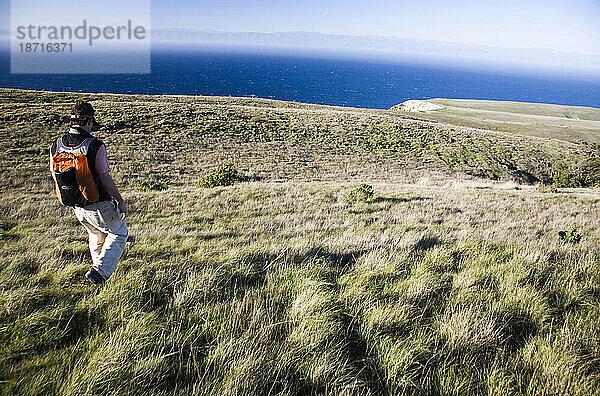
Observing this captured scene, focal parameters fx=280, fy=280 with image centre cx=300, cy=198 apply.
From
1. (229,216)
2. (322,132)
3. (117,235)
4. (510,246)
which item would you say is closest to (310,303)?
(117,235)

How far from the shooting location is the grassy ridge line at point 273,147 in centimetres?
2286

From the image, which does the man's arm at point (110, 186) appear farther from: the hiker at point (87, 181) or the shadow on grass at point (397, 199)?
the shadow on grass at point (397, 199)

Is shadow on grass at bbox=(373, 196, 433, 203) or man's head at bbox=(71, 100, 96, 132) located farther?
shadow on grass at bbox=(373, 196, 433, 203)

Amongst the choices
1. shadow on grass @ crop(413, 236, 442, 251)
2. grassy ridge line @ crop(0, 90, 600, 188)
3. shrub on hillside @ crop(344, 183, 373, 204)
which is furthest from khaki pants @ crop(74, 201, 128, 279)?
grassy ridge line @ crop(0, 90, 600, 188)

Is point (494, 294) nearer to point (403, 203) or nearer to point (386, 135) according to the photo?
point (403, 203)

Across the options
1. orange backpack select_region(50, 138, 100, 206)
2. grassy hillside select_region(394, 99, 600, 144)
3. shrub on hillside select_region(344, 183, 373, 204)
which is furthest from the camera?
grassy hillside select_region(394, 99, 600, 144)

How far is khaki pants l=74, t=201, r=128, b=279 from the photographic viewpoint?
3475 millimetres

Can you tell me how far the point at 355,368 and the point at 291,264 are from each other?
1.69 m

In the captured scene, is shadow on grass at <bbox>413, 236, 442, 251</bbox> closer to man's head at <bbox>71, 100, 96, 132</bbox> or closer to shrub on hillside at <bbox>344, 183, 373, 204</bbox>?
man's head at <bbox>71, 100, 96, 132</bbox>

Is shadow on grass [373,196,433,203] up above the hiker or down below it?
below

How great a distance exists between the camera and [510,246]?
15.2 ft

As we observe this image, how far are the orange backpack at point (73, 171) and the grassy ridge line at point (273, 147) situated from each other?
1674cm

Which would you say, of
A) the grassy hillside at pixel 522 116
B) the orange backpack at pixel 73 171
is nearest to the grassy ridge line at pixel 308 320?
the orange backpack at pixel 73 171

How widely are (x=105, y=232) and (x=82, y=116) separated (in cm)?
150
